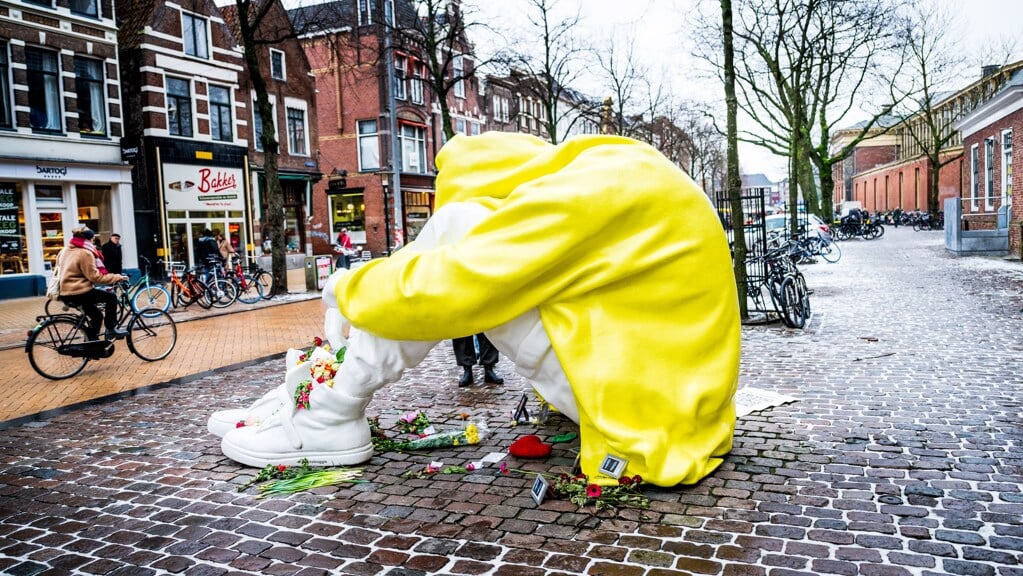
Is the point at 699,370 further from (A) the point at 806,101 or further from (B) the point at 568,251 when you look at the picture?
(A) the point at 806,101

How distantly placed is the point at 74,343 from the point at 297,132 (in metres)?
22.1

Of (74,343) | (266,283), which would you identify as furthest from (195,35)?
(74,343)

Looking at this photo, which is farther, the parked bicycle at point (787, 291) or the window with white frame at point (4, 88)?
the window with white frame at point (4, 88)

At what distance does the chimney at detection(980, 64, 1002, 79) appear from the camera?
37950mm

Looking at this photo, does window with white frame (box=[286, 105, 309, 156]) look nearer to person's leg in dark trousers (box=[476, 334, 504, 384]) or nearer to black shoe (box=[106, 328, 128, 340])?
black shoe (box=[106, 328, 128, 340])

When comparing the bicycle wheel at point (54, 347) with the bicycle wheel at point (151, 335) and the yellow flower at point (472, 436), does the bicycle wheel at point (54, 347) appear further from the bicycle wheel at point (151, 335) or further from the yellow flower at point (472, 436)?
the yellow flower at point (472, 436)

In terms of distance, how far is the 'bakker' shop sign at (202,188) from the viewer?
22906 millimetres

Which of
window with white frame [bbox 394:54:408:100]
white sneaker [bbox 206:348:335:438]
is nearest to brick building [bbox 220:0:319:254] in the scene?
window with white frame [bbox 394:54:408:100]

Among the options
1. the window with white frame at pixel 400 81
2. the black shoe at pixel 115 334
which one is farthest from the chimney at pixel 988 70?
the black shoe at pixel 115 334

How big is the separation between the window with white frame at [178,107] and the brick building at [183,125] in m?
0.03

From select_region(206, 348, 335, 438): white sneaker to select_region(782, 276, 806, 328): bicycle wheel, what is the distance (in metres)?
6.76

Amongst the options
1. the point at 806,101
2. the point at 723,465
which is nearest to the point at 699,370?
the point at 723,465

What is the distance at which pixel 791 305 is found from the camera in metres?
9.83

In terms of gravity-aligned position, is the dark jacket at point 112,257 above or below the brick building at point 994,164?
below
